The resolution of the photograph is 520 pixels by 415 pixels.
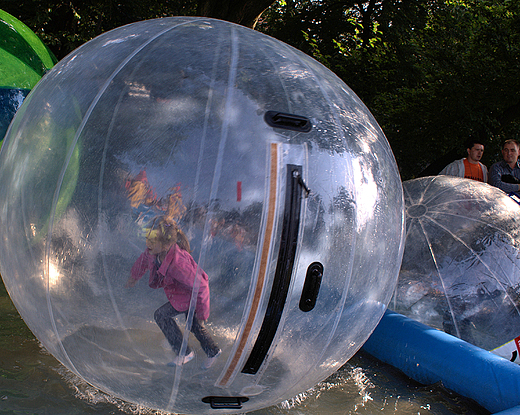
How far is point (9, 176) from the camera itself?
8.00 feet

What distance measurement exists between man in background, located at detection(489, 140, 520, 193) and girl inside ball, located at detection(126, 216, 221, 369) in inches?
212

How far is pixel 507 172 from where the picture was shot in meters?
6.34

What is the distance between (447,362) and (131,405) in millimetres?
2287

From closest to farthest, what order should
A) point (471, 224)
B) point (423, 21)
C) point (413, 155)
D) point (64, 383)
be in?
point (64, 383)
point (471, 224)
point (413, 155)
point (423, 21)

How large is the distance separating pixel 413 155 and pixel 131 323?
10.1 meters

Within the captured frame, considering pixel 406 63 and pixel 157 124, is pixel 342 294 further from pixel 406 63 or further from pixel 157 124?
pixel 406 63

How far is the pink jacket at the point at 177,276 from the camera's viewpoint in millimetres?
1977

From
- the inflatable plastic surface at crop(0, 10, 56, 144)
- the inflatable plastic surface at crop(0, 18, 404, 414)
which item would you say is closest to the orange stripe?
the inflatable plastic surface at crop(0, 18, 404, 414)

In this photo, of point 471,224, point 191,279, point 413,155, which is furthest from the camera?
point 413,155

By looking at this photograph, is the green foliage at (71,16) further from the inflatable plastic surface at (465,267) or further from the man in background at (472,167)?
the inflatable plastic surface at (465,267)

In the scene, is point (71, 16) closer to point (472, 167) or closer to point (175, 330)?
point (472, 167)

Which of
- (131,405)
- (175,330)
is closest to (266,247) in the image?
(175,330)

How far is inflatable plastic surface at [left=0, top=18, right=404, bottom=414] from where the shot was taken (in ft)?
6.63

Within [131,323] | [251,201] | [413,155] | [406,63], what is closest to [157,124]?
[251,201]
